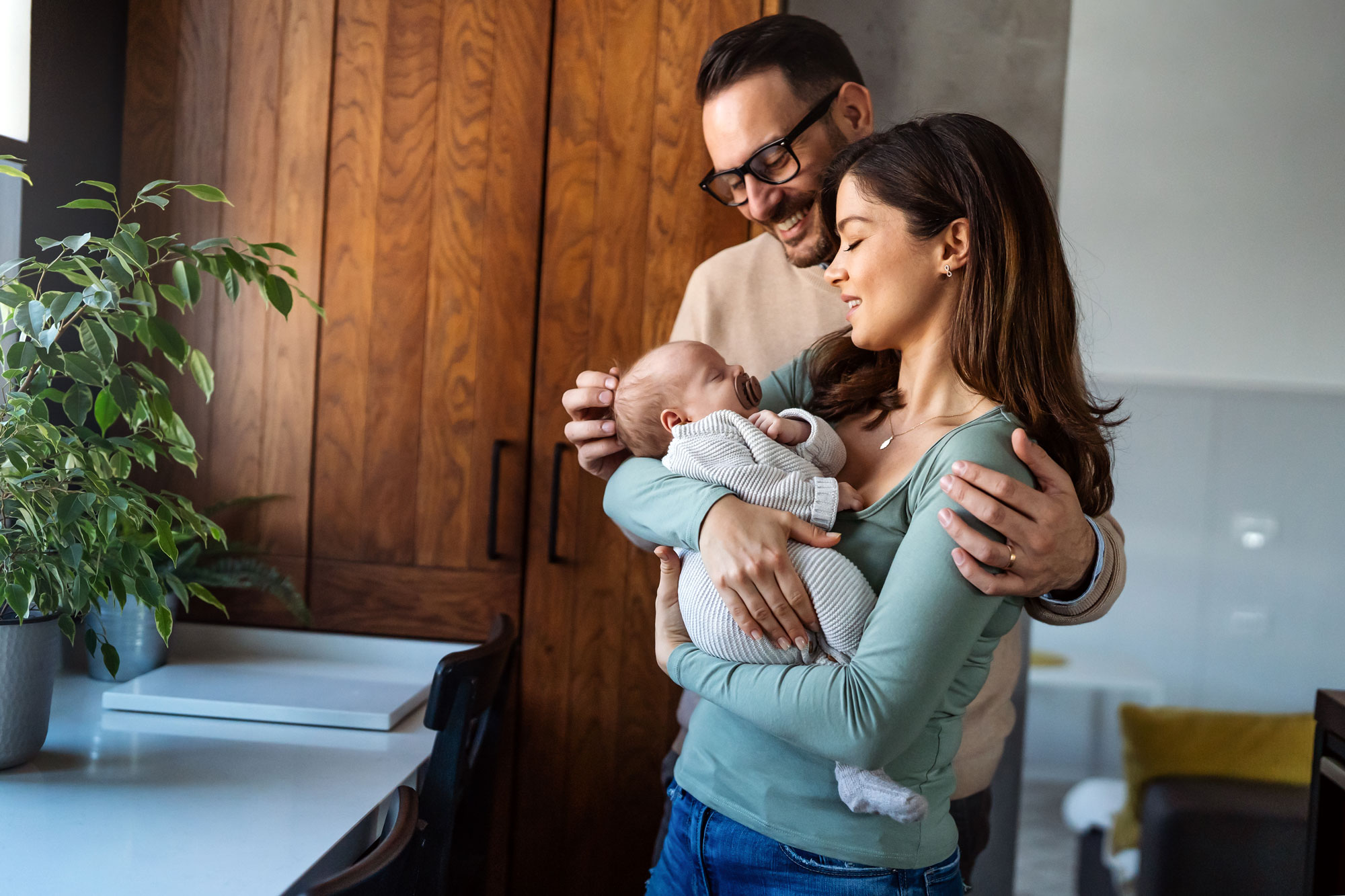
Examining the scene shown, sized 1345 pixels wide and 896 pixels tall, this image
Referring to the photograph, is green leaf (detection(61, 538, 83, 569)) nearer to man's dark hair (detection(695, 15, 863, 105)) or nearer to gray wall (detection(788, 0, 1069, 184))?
man's dark hair (detection(695, 15, 863, 105))

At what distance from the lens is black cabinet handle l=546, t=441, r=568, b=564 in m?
2.07

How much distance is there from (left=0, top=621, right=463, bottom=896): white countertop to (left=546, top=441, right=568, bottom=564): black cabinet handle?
476 mm

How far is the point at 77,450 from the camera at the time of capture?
1342mm

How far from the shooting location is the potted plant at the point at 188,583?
1.95 m

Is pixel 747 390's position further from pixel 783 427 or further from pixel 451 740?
pixel 451 740

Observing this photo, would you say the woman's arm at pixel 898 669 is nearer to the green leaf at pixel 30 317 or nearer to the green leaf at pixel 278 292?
the green leaf at pixel 278 292

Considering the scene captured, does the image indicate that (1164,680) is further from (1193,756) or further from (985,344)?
(985,344)

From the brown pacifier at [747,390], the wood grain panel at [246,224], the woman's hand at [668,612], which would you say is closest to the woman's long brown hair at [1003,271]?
the brown pacifier at [747,390]

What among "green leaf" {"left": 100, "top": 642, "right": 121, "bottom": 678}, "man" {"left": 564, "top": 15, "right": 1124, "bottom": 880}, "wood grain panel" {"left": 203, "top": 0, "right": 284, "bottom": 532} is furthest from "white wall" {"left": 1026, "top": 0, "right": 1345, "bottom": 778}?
"green leaf" {"left": 100, "top": 642, "right": 121, "bottom": 678}

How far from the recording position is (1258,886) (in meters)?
2.01

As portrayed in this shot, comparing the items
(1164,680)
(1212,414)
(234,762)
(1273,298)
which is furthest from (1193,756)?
(234,762)

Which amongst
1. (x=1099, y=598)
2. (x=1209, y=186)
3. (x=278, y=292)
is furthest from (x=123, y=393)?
(x=1209, y=186)

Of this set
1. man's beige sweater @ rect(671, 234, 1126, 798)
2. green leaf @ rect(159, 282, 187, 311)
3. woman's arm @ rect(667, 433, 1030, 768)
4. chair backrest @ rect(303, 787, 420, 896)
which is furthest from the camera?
man's beige sweater @ rect(671, 234, 1126, 798)

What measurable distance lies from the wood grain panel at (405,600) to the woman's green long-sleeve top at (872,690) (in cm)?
104
